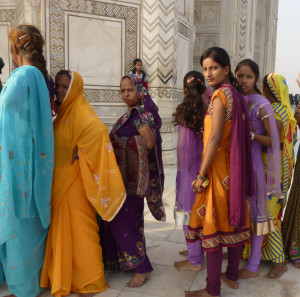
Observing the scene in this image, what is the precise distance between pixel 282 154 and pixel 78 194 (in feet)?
5.46

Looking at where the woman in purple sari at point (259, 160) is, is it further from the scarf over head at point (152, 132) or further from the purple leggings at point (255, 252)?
the scarf over head at point (152, 132)

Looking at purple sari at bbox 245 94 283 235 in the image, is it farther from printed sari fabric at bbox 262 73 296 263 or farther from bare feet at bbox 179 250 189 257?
bare feet at bbox 179 250 189 257

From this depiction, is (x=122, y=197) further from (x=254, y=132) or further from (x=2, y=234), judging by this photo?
(x=254, y=132)

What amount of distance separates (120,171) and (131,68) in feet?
15.7

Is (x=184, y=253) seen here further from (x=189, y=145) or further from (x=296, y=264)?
(x=189, y=145)

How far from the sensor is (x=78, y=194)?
235 cm

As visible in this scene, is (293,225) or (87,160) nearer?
(87,160)

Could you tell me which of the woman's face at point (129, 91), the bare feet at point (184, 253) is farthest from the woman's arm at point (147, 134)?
the bare feet at point (184, 253)

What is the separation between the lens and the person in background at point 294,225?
2859 millimetres

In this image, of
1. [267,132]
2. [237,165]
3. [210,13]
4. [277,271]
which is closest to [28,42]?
[237,165]

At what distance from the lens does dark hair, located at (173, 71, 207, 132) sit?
99.4 inches

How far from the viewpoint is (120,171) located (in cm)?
243

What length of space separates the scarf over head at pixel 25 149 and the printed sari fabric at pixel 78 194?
13 cm

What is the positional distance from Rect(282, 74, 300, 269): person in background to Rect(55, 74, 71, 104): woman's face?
75.4 inches
